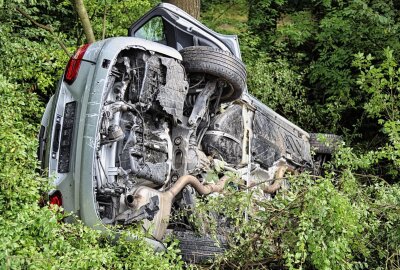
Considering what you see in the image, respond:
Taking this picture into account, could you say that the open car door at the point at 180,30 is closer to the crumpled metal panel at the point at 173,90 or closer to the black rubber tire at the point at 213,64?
the black rubber tire at the point at 213,64

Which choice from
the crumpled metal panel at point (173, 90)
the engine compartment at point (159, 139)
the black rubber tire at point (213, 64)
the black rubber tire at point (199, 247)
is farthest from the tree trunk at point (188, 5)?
the black rubber tire at point (199, 247)

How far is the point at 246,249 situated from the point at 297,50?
246 inches

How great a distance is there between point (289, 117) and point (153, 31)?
3.35 metres

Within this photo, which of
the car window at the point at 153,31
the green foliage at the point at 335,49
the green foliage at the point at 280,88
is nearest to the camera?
the car window at the point at 153,31

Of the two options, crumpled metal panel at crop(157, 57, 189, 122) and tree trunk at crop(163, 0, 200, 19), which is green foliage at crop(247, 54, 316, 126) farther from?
crumpled metal panel at crop(157, 57, 189, 122)

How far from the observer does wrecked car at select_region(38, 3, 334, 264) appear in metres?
4.50

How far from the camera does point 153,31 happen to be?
6441 mm

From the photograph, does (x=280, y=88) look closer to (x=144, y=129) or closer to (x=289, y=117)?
(x=289, y=117)

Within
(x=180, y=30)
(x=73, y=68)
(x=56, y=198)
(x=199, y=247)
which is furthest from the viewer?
(x=180, y=30)

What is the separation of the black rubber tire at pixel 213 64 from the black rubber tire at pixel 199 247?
1441mm

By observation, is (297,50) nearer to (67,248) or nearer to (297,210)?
(297,210)

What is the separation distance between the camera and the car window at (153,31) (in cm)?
633

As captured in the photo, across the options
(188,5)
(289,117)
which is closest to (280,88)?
(289,117)

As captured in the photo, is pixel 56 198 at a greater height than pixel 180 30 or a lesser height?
lesser
